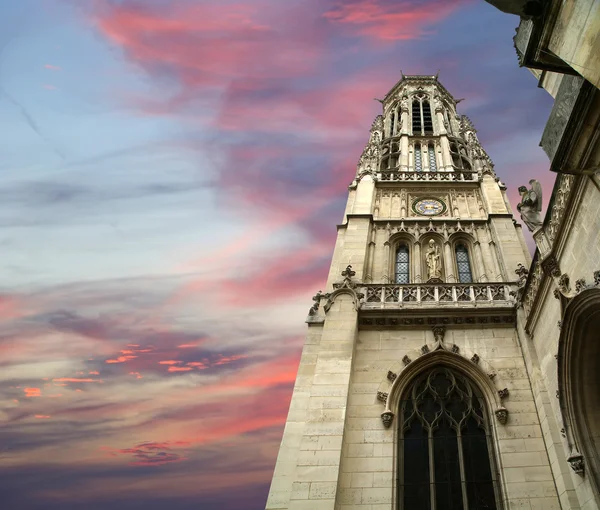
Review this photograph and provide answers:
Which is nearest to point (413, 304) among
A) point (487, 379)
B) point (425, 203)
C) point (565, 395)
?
point (487, 379)

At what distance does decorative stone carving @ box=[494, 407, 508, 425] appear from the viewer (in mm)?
12602

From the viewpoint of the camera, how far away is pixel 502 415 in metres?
12.6

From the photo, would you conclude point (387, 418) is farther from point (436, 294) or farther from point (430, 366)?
point (436, 294)

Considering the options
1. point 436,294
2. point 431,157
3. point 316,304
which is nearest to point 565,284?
point 436,294

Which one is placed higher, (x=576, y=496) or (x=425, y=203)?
(x=425, y=203)

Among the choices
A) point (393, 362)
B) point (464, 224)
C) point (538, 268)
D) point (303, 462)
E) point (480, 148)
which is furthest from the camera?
point (480, 148)

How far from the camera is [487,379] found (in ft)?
44.4

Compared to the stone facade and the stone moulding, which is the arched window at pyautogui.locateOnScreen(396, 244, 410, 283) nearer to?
the stone facade

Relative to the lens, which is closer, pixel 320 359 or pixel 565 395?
pixel 565 395

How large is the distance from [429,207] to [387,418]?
42.6 ft

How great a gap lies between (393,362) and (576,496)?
5701mm

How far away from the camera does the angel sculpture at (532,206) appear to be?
39.4 feet

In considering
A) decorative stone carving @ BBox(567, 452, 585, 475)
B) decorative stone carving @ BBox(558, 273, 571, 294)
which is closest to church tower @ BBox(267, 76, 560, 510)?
decorative stone carving @ BBox(567, 452, 585, 475)

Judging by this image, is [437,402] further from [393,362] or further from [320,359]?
[320,359]
